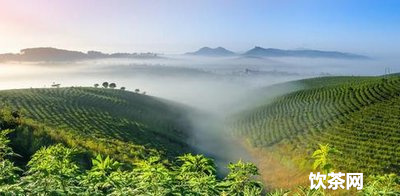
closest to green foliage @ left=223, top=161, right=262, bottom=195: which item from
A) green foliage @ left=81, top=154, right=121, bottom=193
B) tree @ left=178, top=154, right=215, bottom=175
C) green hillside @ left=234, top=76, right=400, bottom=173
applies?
tree @ left=178, top=154, right=215, bottom=175

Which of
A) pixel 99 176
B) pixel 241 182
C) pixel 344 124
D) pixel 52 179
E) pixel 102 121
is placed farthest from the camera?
pixel 102 121

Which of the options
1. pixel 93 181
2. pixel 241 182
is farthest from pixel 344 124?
pixel 93 181

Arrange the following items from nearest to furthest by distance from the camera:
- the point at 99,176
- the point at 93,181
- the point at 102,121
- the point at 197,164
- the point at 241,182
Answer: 1. the point at 99,176
2. the point at 93,181
3. the point at 241,182
4. the point at 197,164
5. the point at 102,121

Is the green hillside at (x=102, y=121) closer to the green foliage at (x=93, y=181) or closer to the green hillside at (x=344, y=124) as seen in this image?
the green hillside at (x=344, y=124)

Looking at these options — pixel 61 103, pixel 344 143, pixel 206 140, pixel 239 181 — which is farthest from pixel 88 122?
pixel 239 181

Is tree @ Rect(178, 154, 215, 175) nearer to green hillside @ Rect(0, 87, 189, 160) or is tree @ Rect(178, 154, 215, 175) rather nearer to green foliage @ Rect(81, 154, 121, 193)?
green foliage @ Rect(81, 154, 121, 193)

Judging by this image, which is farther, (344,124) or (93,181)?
(344,124)

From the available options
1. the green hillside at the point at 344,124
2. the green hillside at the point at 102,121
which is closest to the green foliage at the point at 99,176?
the green hillside at the point at 102,121

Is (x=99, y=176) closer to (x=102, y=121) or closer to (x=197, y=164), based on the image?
(x=197, y=164)

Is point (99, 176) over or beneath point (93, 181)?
over

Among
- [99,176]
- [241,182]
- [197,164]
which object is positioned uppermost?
[99,176]
